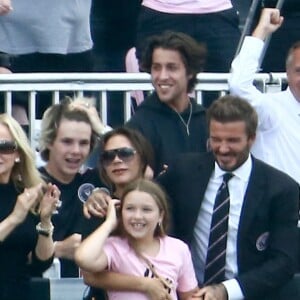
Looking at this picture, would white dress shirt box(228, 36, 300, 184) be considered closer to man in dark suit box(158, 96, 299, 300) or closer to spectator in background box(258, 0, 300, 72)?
man in dark suit box(158, 96, 299, 300)

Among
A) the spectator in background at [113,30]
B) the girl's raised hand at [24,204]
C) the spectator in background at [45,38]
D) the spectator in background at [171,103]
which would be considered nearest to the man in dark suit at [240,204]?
the spectator in background at [171,103]

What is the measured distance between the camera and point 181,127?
Result: 11.3 metres

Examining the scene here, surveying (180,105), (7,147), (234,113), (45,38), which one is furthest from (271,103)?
(7,147)

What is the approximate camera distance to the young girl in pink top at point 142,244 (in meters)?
10.1

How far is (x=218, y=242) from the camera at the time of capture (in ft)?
34.3

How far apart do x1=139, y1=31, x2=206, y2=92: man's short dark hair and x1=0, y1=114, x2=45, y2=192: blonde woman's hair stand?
1.29 meters

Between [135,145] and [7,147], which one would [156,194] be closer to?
[135,145]

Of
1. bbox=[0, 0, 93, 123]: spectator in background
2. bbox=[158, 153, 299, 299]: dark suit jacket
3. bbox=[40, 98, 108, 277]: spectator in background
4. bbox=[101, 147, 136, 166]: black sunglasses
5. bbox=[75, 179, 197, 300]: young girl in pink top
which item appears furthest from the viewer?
bbox=[0, 0, 93, 123]: spectator in background

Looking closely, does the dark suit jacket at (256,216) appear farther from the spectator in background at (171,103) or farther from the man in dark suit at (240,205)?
the spectator in background at (171,103)

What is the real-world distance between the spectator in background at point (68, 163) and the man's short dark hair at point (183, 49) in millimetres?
642

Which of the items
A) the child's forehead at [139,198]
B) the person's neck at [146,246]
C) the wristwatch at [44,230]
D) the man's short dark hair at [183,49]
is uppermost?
the man's short dark hair at [183,49]

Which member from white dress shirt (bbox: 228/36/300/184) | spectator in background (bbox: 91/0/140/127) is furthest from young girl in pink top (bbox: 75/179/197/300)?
spectator in background (bbox: 91/0/140/127)

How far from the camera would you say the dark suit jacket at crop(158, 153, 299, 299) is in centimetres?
1041

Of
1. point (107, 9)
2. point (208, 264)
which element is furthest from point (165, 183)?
point (107, 9)
